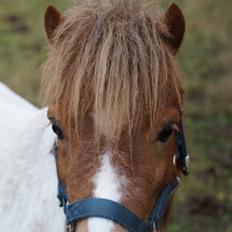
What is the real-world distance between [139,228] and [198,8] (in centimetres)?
657

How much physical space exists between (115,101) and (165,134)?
0.85 ft

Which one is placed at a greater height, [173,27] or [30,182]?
[173,27]

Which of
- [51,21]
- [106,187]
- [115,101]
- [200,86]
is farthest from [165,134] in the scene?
[200,86]

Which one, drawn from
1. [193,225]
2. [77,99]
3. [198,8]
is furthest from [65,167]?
[198,8]

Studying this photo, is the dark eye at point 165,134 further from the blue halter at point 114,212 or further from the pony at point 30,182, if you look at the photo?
the pony at point 30,182

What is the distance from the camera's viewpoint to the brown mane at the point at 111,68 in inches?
98.2

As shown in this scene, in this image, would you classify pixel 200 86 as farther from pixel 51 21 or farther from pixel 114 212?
pixel 114 212

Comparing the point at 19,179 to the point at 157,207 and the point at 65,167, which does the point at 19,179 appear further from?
the point at 157,207

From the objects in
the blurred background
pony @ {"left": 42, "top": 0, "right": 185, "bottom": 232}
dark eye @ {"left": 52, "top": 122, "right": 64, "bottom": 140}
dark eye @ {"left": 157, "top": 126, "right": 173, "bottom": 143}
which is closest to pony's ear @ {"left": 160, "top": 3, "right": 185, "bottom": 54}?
pony @ {"left": 42, "top": 0, "right": 185, "bottom": 232}

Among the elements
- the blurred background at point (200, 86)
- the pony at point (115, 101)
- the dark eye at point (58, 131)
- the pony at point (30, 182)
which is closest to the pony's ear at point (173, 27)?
the pony at point (115, 101)

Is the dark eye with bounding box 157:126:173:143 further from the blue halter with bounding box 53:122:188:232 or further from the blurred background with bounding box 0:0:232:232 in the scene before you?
the blurred background with bounding box 0:0:232:232

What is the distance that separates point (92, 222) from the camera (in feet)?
7.70

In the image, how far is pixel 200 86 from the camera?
7.90m

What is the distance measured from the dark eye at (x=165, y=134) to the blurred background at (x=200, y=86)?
1.96 metres
